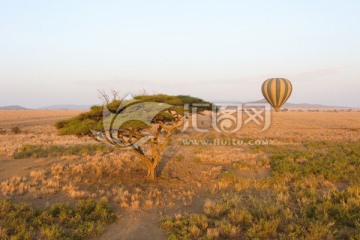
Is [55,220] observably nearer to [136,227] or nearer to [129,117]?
[136,227]

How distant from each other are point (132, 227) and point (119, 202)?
2.33m

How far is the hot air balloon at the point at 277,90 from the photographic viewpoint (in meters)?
48.8

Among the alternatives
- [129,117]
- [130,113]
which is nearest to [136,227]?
[129,117]

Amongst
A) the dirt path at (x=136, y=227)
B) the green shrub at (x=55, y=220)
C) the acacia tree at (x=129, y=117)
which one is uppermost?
the acacia tree at (x=129, y=117)

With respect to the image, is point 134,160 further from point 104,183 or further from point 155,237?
point 155,237

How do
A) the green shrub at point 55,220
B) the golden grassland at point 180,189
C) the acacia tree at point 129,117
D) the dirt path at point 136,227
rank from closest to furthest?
the green shrub at point 55,220 → the dirt path at point 136,227 → the golden grassland at point 180,189 → the acacia tree at point 129,117

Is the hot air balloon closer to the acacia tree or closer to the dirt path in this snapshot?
the acacia tree

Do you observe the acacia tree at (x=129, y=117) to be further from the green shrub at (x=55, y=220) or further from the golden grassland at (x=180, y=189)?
the green shrub at (x=55, y=220)

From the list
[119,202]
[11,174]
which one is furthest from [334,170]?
[11,174]

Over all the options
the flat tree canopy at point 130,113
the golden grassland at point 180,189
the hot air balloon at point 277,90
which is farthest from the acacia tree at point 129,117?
the hot air balloon at point 277,90

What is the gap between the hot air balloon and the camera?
48750 mm

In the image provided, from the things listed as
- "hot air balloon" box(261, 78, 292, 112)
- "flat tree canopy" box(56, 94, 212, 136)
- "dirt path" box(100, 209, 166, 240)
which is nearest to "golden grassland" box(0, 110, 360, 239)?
"dirt path" box(100, 209, 166, 240)

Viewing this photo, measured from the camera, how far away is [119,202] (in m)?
10.6

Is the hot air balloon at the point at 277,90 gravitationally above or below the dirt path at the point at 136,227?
above
